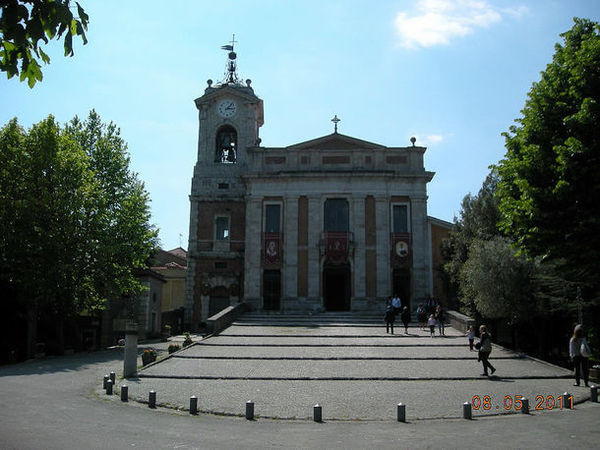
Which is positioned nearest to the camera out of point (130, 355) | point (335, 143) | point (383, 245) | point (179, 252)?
point (130, 355)

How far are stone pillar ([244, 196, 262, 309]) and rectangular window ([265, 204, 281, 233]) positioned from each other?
51 cm

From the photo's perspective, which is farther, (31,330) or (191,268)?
(191,268)

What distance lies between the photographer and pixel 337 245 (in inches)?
1406

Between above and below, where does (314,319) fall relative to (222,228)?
below

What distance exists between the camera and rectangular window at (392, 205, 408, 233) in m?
36.2

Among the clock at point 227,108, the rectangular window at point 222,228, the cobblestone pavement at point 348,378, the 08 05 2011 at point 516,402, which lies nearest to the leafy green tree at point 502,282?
the cobblestone pavement at point 348,378

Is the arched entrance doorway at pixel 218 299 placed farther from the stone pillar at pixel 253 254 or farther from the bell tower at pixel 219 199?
the stone pillar at pixel 253 254

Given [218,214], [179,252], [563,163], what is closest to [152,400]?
[563,163]

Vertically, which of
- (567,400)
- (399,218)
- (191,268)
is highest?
(399,218)

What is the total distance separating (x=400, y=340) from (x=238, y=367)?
332 inches

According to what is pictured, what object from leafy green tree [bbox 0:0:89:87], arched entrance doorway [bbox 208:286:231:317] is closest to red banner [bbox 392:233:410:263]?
arched entrance doorway [bbox 208:286:231:317]

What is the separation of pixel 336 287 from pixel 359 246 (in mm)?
3390

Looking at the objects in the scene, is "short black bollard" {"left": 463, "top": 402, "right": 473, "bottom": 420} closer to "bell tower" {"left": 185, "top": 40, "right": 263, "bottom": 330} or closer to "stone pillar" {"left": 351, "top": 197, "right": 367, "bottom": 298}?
"stone pillar" {"left": 351, "top": 197, "right": 367, "bottom": 298}

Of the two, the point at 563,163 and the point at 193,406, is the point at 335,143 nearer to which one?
the point at 563,163
